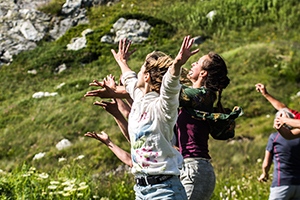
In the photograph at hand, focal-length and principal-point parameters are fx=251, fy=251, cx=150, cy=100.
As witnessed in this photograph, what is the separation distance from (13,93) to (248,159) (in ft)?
48.5

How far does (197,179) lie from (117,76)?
1037 centimetres

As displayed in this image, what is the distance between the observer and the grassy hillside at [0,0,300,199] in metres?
4.59

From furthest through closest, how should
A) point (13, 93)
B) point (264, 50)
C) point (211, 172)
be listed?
point (13, 93) < point (264, 50) < point (211, 172)

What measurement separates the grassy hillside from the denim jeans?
191 cm

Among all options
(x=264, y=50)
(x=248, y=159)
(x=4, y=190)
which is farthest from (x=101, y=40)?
(x=4, y=190)

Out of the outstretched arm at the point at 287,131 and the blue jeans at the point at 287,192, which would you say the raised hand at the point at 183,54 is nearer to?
the outstretched arm at the point at 287,131

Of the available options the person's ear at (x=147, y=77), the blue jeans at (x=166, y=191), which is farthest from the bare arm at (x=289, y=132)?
the person's ear at (x=147, y=77)

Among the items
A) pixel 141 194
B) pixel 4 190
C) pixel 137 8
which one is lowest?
pixel 137 8

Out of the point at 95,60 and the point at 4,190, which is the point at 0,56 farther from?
the point at 4,190

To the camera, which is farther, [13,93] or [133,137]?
[13,93]

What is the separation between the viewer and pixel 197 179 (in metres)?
2.05

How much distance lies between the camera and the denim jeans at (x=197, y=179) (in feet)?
6.70

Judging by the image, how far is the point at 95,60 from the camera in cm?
1666

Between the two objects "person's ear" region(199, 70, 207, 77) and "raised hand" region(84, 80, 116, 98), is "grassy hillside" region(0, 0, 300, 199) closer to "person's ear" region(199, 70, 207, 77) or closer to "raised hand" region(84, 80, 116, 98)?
"raised hand" region(84, 80, 116, 98)
